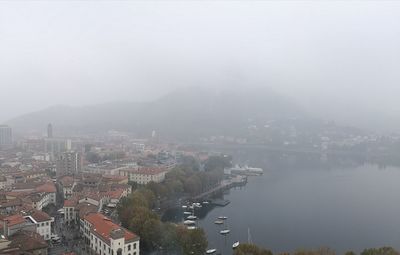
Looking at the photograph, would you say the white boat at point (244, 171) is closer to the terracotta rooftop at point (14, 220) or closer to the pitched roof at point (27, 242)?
the terracotta rooftop at point (14, 220)

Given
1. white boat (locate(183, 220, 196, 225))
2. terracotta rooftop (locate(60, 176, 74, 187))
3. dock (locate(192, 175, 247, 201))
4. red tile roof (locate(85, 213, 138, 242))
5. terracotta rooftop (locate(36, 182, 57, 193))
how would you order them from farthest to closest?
dock (locate(192, 175, 247, 201))
terracotta rooftop (locate(60, 176, 74, 187))
terracotta rooftop (locate(36, 182, 57, 193))
white boat (locate(183, 220, 196, 225))
red tile roof (locate(85, 213, 138, 242))

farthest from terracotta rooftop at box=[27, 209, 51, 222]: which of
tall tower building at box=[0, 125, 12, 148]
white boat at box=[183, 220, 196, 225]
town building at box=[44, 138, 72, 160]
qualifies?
tall tower building at box=[0, 125, 12, 148]

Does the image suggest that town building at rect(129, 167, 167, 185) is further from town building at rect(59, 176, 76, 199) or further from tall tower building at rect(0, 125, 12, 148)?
tall tower building at rect(0, 125, 12, 148)

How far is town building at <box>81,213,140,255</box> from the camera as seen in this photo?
6746mm

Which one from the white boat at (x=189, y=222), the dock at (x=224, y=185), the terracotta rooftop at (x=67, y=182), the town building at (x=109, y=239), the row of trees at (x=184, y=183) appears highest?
the town building at (x=109, y=239)

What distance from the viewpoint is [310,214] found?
478 inches

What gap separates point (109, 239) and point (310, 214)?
23.6ft

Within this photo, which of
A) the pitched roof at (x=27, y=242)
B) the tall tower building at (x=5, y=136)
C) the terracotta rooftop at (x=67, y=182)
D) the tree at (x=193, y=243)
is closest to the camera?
the pitched roof at (x=27, y=242)

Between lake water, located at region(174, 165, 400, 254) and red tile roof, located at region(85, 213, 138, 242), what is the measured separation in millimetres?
2512

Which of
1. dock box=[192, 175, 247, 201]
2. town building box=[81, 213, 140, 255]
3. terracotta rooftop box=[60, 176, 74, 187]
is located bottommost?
dock box=[192, 175, 247, 201]

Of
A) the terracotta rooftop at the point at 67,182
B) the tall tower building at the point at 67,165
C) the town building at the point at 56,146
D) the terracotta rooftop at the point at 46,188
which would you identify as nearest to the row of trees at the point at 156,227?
the terracotta rooftop at the point at 67,182

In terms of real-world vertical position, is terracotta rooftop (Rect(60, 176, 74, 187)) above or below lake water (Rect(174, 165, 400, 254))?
above

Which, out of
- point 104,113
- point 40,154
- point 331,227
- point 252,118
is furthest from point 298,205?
point 104,113

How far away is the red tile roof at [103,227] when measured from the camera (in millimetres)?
7038
